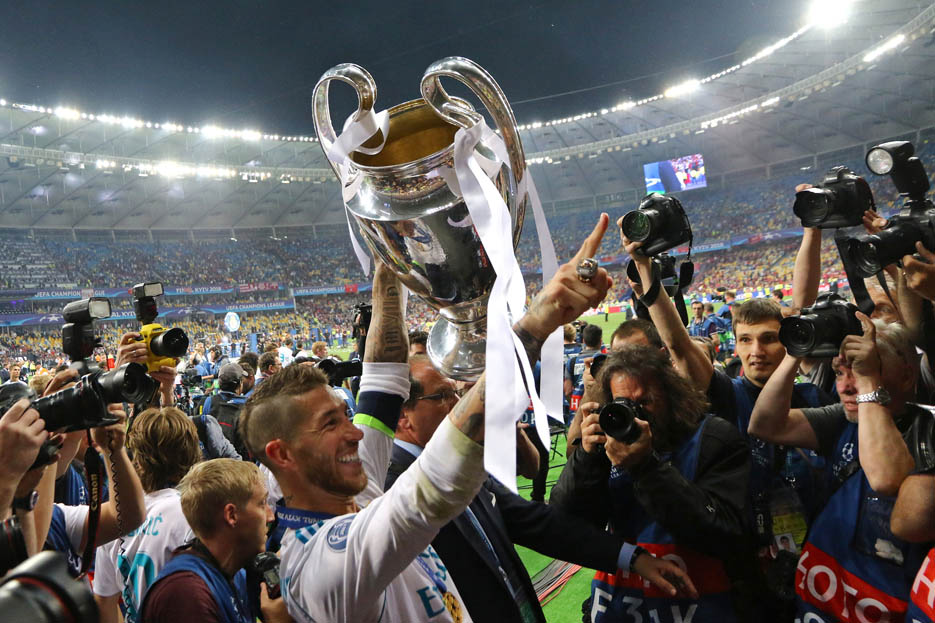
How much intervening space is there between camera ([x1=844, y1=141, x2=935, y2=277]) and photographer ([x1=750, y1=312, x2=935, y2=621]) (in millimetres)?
180

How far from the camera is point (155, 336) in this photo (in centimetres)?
205

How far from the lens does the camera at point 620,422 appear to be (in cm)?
165

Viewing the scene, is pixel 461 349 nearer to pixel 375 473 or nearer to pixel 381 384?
pixel 381 384

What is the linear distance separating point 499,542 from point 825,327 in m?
1.16

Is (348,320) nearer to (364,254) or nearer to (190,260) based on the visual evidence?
(190,260)

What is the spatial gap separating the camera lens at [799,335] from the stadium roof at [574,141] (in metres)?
28.8

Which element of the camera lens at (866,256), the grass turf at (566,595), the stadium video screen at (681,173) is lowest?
the grass turf at (566,595)

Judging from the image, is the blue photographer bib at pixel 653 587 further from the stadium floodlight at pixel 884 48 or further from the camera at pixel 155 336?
the stadium floodlight at pixel 884 48

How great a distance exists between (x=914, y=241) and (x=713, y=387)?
0.97 m

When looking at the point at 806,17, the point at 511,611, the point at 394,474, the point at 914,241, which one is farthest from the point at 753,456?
the point at 806,17

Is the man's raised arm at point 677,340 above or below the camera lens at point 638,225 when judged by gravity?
below

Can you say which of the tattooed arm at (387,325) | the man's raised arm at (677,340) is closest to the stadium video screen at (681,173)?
the man's raised arm at (677,340)

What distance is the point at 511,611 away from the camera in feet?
5.76

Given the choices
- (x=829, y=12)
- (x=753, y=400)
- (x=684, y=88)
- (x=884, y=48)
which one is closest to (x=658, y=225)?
(x=753, y=400)
